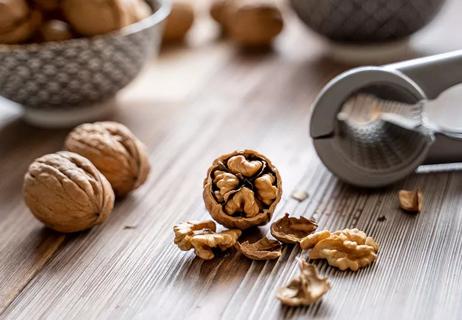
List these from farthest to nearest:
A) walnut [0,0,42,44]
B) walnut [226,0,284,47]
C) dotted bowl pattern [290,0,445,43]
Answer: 1. walnut [226,0,284,47]
2. dotted bowl pattern [290,0,445,43]
3. walnut [0,0,42,44]

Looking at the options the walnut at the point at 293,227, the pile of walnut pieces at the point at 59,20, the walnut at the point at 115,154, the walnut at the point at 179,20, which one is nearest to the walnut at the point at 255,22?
the walnut at the point at 179,20

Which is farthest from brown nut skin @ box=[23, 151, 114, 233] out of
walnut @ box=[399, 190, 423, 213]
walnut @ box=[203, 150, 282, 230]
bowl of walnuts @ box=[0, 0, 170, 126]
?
walnut @ box=[399, 190, 423, 213]

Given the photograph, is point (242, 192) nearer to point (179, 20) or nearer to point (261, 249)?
point (261, 249)

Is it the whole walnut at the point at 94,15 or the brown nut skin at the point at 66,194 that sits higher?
the whole walnut at the point at 94,15

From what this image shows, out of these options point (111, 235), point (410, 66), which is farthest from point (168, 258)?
point (410, 66)

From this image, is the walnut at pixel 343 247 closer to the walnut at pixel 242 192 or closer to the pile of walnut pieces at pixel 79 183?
the walnut at pixel 242 192

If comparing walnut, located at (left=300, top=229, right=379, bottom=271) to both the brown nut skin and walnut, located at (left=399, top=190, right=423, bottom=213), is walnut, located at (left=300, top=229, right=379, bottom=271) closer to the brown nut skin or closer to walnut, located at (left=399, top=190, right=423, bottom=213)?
walnut, located at (left=399, top=190, right=423, bottom=213)

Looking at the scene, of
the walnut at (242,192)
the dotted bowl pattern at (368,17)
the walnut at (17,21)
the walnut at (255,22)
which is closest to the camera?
the walnut at (242,192)

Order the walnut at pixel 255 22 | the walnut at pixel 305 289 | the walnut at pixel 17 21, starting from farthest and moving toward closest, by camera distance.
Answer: the walnut at pixel 255 22 → the walnut at pixel 17 21 → the walnut at pixel 305 289

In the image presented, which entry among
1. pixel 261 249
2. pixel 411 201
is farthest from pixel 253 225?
pixel 411 201
